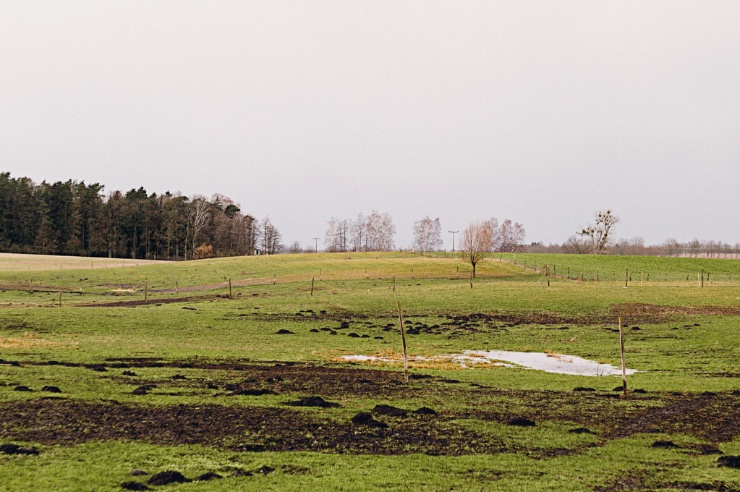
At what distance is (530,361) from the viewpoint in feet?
105

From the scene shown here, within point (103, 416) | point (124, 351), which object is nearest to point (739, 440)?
point (103, 416)

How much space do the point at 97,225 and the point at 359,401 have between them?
557ft

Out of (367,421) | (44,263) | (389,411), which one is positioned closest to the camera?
(367,421)

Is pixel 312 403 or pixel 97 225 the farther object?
pixel 97 225

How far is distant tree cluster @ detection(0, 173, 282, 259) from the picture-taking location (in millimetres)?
157250

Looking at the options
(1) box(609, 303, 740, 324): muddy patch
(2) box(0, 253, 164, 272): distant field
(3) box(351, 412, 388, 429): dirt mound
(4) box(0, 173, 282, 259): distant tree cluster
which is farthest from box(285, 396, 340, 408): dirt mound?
(4) box(0, 173, 282, 259): distant tree cluster

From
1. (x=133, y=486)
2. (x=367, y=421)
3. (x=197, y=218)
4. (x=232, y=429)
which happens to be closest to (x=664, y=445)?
(x=367, y=421)

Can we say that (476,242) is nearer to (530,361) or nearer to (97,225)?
(530,361)

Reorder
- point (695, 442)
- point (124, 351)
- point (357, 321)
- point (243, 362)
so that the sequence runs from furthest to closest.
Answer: point (357, 321), point (124, 351), point (243, 362), point (695, 442)

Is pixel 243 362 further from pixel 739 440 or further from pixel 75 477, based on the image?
pixel 739 440

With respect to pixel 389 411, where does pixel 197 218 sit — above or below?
above

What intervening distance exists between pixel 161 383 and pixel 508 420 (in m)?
12.4

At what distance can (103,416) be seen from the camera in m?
15.7

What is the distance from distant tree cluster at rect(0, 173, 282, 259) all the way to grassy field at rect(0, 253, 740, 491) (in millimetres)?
127614
